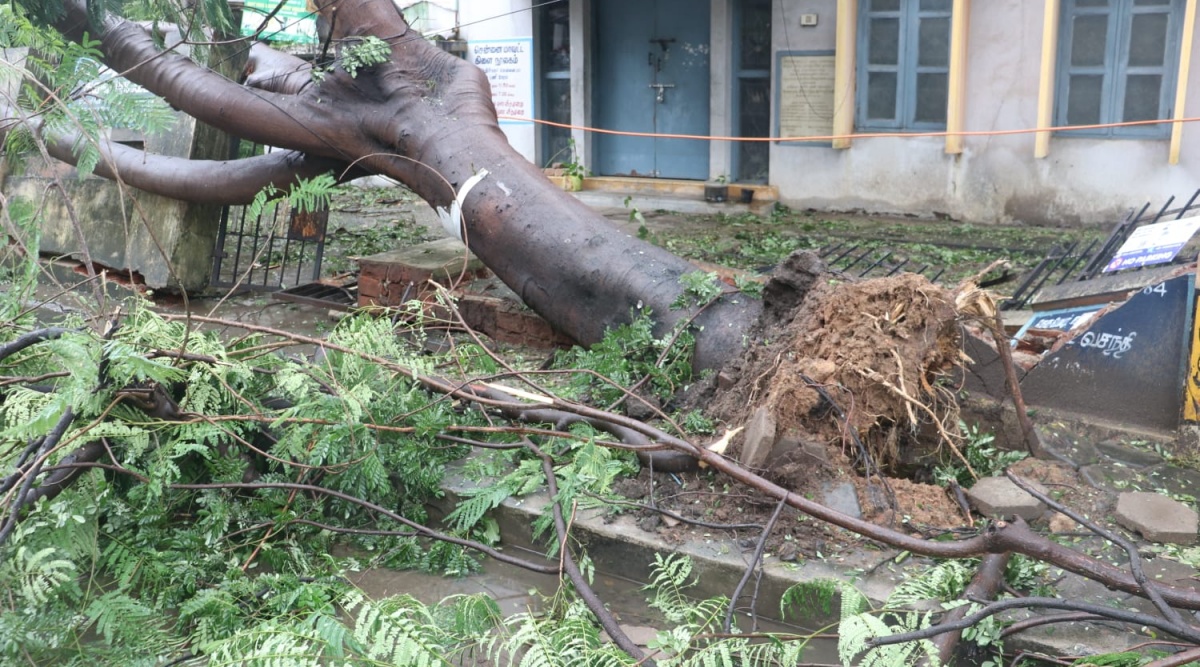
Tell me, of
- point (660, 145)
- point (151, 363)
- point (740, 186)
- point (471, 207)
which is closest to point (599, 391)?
point (471, 207)

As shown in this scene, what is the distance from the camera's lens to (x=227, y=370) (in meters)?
4.02

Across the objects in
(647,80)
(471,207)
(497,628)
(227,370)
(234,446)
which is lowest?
(497,628)

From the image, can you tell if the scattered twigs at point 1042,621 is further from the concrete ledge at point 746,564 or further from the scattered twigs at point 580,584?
the scattered twigs at point 580,584

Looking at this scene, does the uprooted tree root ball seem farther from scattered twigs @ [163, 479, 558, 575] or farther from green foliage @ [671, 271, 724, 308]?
scattered twigs @ [163, 479, 558, 575]

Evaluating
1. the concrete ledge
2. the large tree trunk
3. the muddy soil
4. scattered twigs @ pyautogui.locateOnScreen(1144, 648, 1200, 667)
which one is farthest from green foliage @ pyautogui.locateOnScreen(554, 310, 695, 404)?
scattered twigs @ pyautogui.locateOnScreen(1144, 648, 1200, 667)

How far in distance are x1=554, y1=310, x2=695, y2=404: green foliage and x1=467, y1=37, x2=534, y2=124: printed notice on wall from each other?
222 inches

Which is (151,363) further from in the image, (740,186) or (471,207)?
(740,186)

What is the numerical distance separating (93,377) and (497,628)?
1474mm

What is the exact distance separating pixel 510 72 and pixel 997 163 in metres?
4.76

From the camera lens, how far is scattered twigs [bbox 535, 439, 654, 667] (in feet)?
9.73

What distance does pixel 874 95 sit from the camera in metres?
10.1

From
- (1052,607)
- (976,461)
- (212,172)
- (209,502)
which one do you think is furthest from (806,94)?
(1052,607)

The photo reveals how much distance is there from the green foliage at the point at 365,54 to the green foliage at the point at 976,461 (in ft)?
12.4

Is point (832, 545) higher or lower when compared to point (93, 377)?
lower
